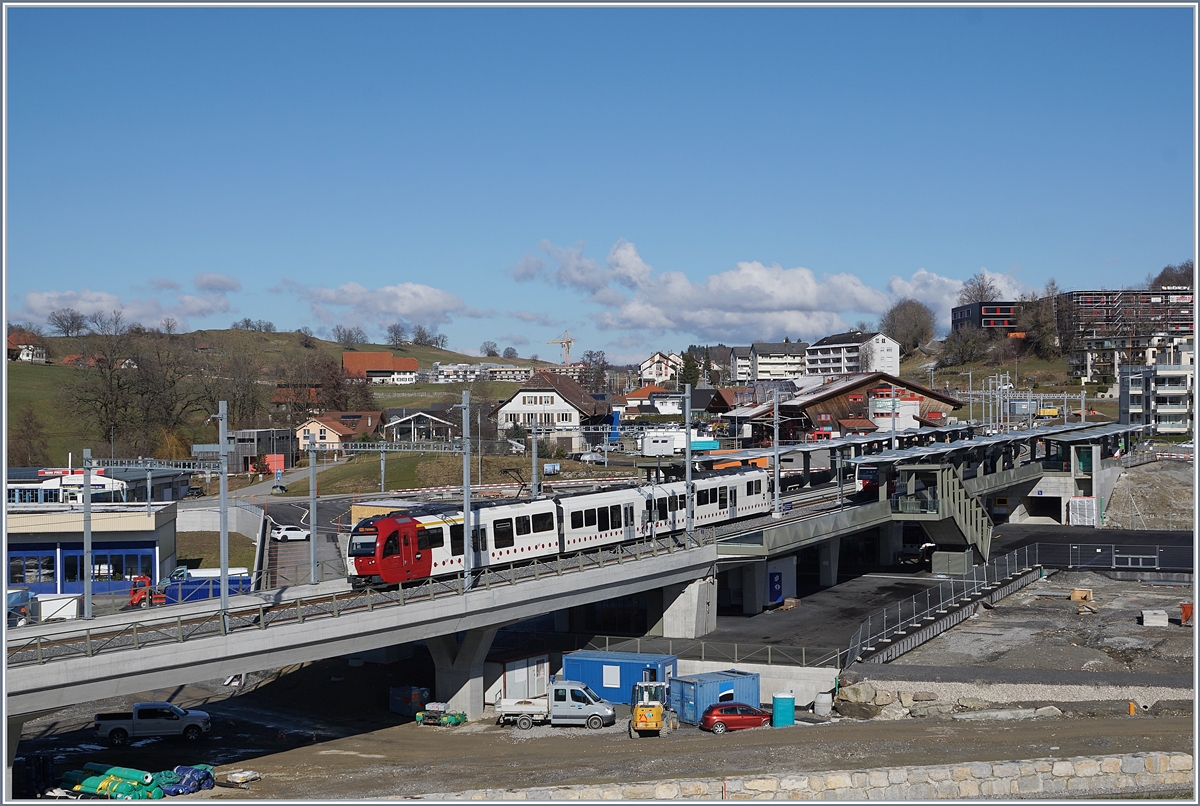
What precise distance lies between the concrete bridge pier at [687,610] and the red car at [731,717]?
9708mm

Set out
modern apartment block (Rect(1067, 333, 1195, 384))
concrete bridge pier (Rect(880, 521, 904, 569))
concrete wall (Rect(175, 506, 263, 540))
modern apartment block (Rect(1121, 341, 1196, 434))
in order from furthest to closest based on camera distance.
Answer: modern apartment block (Rect(1067, 333, 1195, 384)) < modern apartment block (Rect(1121, 341, 1196, 434)) < concrete wall (Rect(175, 506, 263, 540)) < concrete bridge pier (Rect(880, 521, 904, 569))

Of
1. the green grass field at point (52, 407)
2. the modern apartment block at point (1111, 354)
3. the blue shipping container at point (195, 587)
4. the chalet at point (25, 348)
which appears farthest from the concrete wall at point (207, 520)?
the modern apartment block at point (1111, 354)

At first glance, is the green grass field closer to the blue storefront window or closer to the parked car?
the parked car

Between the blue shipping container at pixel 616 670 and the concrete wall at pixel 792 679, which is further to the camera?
the blue shipping container at pixel 616 670

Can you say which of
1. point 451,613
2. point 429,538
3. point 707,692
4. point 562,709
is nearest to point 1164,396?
point 707,692

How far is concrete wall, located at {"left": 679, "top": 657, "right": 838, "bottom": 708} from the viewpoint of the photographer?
120 ft

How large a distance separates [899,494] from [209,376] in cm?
10054

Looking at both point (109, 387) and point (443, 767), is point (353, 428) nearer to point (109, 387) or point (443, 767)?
point (109, 387)

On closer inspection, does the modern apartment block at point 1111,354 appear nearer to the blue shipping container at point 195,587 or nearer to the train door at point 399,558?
the blue shipping container at point 195,587

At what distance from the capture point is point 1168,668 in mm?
37188

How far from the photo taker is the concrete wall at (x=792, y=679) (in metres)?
36.4

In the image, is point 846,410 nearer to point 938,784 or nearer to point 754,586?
point 754,586

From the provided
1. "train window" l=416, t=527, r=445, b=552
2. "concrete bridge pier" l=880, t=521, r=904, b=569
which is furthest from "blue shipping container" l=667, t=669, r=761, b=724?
"concrete bridge pier" l=880, t=521, r=904, b=569

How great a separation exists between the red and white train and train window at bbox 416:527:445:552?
0.11ft
